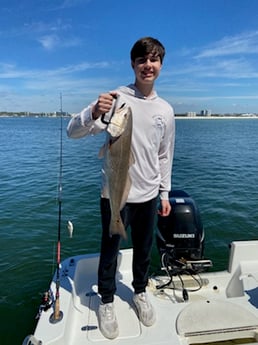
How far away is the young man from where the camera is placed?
2.34 meters

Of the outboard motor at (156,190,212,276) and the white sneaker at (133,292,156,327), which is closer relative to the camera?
the white sneaker at (133,292,156,327)

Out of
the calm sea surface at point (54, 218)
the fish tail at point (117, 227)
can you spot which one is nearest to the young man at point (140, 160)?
the fish tail at point (117, 227)

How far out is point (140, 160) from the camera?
101 inches

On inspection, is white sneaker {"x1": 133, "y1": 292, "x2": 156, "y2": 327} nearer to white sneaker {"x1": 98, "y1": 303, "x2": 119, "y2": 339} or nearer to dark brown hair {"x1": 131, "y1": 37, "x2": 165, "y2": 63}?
white sneaker {"x1": 98, "y1": 303, "x2": 119, "y2": 339}

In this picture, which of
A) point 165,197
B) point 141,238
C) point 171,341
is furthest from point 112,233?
point 171,341

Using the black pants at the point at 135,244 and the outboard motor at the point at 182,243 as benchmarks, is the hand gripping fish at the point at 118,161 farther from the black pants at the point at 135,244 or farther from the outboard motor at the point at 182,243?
the outboard motor at the point at 182,243

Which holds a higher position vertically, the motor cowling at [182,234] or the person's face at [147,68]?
the person's face at [147,68]

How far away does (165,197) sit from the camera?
310 centimetres

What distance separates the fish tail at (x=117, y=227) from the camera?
2.44m

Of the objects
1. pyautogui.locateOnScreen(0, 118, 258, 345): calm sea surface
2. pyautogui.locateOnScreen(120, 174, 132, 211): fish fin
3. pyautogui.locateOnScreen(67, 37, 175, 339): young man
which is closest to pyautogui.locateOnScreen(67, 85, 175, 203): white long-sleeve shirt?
pyautogui.locateOnScreen(67, 37, 175, 339): young man

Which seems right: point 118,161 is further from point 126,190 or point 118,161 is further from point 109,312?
point 109,312

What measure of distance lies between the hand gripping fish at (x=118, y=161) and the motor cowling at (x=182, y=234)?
1461 millimetres

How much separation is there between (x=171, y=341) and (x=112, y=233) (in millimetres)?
1201

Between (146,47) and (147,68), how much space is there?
0.55 feet
